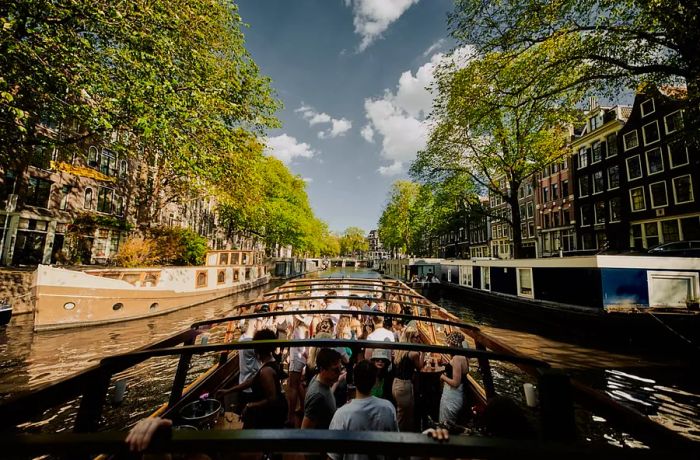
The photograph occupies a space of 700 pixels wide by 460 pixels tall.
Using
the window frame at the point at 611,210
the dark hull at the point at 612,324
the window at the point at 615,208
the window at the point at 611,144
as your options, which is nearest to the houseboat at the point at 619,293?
the dark hull at the point at 612,324

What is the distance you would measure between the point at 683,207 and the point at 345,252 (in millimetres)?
113175

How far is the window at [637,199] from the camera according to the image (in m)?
24.5

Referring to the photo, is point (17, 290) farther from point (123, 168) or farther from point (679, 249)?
point (679, 249)

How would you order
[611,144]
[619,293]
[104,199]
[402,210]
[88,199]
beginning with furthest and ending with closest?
1. [402,210]
2. [611,144]
3. [104,199]
4. [88,199]
5. [619,293]

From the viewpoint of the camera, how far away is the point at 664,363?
9.76 meters

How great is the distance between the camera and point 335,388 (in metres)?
4.16

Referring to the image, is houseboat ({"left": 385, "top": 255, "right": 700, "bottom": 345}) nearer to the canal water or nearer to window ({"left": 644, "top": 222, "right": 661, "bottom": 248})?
the canal water

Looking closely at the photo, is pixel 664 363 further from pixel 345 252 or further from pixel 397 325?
pixel 345 252

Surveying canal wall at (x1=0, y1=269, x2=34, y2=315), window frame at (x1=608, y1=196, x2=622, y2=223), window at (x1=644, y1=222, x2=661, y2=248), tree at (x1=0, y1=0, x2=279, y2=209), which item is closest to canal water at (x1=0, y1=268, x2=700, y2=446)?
canal wall at (x1=0, y1=269, x2=34, y2=315)

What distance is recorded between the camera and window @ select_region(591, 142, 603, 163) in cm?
2869

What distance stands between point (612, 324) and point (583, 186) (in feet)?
81.0

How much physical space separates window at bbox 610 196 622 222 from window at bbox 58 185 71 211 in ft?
155

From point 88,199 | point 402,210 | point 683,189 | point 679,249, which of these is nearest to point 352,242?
point 402,210

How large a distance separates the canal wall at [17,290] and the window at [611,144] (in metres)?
44.0
